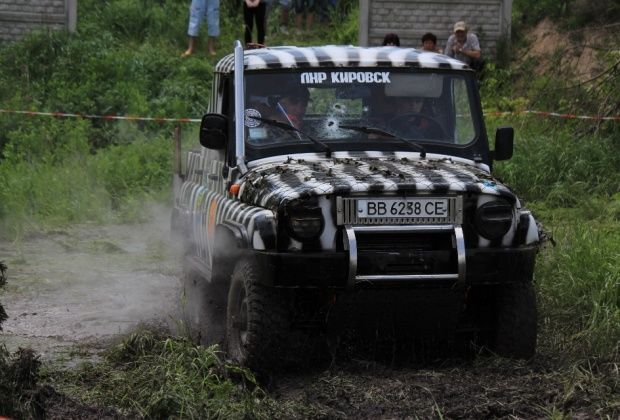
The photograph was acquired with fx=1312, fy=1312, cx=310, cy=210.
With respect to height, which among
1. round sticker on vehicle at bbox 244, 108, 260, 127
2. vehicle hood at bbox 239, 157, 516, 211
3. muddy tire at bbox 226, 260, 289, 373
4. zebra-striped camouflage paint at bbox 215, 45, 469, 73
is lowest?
muddy tire at bbox 226, 260, 289, 373

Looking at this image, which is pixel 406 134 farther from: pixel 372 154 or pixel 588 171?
pixel 588 171

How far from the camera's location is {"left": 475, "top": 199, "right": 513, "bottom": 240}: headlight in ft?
24.6

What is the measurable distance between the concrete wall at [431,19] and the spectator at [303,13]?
5.75 feet

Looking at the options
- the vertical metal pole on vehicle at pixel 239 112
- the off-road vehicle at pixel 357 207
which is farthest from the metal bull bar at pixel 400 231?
the vertical metal pole on vehicle at pixel 239 112

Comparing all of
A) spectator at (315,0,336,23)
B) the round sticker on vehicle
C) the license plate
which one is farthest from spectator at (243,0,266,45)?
the license plate

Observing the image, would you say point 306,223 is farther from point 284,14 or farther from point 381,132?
point 284,14

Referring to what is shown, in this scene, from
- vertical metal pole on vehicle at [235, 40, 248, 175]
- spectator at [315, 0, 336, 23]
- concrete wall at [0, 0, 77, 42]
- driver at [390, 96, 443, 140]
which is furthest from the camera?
spectator at [315, 0, 336, 23]

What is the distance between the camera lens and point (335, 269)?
7266 millimetres

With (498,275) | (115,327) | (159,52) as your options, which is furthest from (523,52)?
(498,275)

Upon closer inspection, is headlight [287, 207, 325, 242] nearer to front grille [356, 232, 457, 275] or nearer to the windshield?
front grille [356, 232, 457, 275]

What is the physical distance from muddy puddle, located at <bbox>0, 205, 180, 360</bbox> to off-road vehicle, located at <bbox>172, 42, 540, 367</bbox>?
107 cm

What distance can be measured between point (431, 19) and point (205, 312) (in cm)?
1548

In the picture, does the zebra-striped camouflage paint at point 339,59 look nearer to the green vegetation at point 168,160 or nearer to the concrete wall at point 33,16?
the green vegetation at point 168,160

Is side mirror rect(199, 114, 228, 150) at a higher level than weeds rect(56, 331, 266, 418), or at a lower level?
higher
